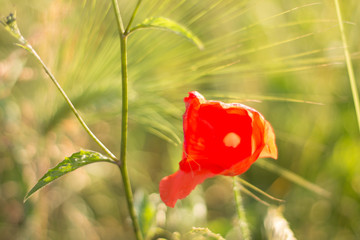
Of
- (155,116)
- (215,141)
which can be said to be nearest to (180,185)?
(215,141)

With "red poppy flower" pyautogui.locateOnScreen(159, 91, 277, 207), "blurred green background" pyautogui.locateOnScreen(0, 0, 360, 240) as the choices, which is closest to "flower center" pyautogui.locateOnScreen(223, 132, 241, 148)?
"red poppy flower" pyautogui.locateOnScreen(159, 91, 277, 207)

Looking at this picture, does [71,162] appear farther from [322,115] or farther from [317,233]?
[322,115]

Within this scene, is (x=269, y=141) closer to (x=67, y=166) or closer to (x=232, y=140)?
(x=232, y=140)

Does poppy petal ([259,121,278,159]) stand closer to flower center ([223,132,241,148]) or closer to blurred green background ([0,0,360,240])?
flower center ([223,132,241,148])

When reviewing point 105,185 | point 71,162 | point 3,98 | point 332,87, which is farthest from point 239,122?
point 105,185

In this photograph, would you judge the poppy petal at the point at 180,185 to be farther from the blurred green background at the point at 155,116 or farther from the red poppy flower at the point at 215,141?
the blurred green background at the point at 155,116
